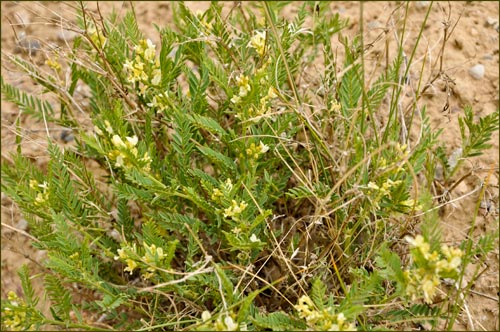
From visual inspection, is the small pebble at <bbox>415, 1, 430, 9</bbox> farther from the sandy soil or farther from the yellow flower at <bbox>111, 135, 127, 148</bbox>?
the yellow flower at <bbox>111, 135, 127, 148</bbox>

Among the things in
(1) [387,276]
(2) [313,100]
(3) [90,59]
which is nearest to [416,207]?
(1) [387,276]

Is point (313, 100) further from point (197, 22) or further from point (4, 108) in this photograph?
point (4, 108)

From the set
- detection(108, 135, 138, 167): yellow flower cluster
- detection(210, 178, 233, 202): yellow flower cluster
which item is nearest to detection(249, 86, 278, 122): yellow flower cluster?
detection(210, 178, 233, 202): yellow flower cluster

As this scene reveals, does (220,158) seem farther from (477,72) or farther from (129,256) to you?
(477,72)

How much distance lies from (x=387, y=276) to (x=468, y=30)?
1.56 m

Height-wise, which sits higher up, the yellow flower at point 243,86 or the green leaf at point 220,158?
the yellow flower at point 243,86

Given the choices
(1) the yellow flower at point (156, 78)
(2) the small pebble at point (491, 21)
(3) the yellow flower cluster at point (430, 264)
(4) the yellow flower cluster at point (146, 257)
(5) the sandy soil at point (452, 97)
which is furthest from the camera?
(2) the small pebble at point (491, 21)

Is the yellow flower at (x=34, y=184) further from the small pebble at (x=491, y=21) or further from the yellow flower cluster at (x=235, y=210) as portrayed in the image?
the small pebble at (x=491, y=21)

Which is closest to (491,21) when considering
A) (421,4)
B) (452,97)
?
(421,4)

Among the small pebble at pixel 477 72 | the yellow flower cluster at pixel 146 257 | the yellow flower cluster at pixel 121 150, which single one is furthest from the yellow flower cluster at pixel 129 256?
the small pebble at pixel 477 72

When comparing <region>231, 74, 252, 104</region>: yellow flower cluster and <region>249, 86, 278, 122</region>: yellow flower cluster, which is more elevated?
<region>231, 74, 252, 104</region>: yellow flower cluster

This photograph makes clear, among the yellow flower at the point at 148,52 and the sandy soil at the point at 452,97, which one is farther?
the sandy soil at the point at 452,97

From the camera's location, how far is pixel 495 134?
2.28 metres

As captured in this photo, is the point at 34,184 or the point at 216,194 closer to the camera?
the point at 216,194
